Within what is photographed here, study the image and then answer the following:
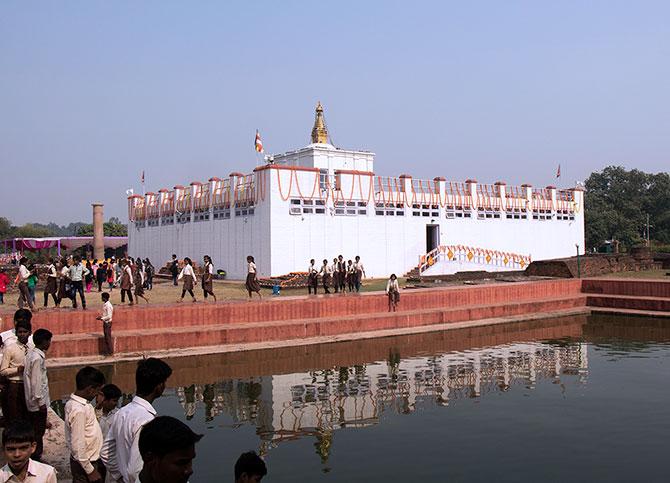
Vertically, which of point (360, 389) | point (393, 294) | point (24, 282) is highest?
point (24, 282)

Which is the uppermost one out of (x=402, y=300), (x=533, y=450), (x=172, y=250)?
(x=172, y=250)

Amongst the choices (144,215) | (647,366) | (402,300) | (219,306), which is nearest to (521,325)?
(402,300)

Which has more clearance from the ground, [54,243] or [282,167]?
[282,167]

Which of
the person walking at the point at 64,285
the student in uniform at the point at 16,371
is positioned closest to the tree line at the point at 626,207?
the person walking at the point at 64,285

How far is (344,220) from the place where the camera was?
31859mm

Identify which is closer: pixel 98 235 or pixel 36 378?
pixel 36 378

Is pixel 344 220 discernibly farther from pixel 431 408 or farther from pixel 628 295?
pixel 431 408

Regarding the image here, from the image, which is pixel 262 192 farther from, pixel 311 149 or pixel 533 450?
pixel 533 450

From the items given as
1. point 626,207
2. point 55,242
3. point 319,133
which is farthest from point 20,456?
point 626,207

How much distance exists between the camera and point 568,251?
1718 inches

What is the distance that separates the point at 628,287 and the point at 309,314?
44.9 feet

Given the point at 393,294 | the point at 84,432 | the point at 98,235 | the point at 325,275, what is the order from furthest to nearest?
the point at 98,235 → the point at 325,275 → the point at 393,294 → the point at 84,432

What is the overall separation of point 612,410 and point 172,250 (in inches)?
1212

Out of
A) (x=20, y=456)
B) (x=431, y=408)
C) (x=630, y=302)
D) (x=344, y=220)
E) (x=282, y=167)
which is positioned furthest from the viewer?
(x=344, y=220)
